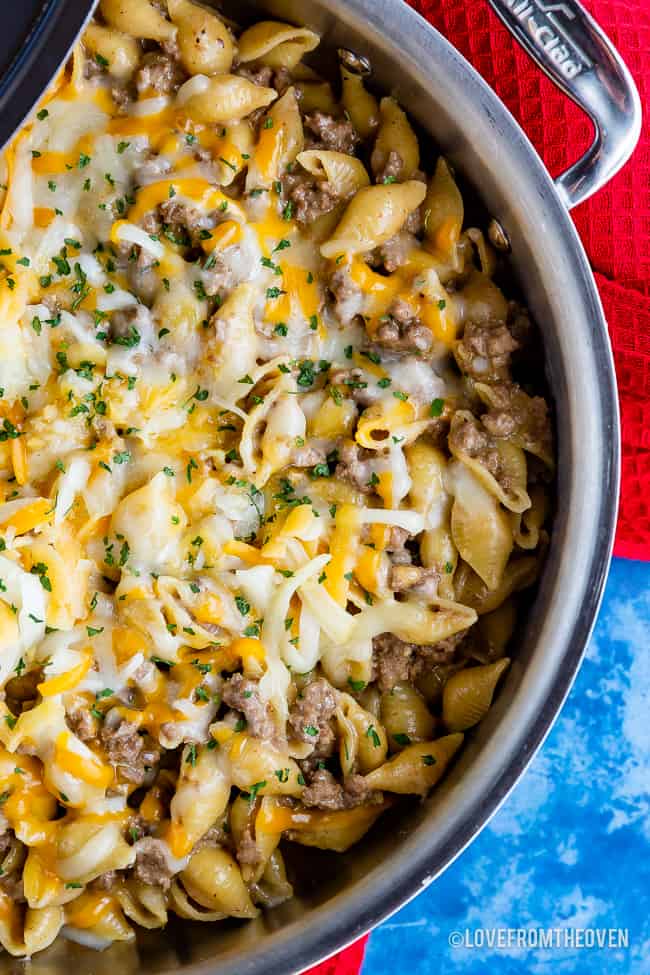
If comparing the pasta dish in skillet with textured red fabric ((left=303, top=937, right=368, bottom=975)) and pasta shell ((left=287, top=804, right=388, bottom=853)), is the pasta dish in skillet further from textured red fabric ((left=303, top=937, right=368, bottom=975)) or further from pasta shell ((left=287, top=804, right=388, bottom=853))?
textured red fabric ((left=303, top=937, right=368, bottom=975))

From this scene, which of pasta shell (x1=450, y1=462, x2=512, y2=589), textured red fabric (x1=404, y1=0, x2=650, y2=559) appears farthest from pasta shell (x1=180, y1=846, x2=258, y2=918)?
textured red fabric (x1=404, y1=0, x2=650, y2=559)

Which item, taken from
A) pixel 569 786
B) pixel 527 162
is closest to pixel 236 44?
pixel 527 162

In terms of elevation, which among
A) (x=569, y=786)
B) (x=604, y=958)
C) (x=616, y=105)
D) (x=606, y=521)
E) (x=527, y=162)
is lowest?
(x=604, y=958)

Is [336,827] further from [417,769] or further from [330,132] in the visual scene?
[330,132]

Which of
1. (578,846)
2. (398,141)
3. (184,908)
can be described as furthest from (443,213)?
(578,846)

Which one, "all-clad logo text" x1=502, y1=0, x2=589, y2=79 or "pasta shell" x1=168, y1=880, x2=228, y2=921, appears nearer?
"all-clad logo text" x1=502, y1=0, x2=589, y2=79

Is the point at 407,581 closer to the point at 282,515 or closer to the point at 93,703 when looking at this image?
the point at 282,515

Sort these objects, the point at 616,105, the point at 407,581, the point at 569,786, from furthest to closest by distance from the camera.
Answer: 1. the point at 569,786
2. the point at 407,581
3. the point at 616,105
